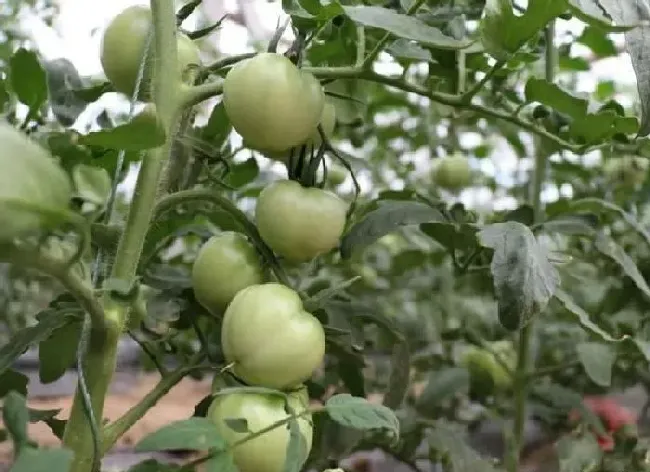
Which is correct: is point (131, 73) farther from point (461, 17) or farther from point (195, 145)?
point (461, 17)

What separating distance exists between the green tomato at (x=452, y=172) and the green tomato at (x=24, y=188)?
789mm

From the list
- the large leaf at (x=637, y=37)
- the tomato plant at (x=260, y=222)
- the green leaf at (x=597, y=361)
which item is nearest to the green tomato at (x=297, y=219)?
the tomato plant at (x=260, y=222)

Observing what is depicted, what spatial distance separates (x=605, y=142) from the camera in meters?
0.65

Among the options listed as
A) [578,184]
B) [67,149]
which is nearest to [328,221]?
[67,149]

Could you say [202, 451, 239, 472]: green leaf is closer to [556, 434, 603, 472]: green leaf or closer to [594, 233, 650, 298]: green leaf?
[594, 233, 650, 298]: green leaf

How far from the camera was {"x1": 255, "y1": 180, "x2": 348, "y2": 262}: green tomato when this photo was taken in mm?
542

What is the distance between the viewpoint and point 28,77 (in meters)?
0.58

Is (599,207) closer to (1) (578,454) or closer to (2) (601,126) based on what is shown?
(2) (601,126)

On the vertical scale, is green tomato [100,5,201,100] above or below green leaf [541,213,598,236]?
above

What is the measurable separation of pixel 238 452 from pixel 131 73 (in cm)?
27

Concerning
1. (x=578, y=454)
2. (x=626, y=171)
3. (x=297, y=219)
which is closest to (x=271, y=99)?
(x=297, y=219)

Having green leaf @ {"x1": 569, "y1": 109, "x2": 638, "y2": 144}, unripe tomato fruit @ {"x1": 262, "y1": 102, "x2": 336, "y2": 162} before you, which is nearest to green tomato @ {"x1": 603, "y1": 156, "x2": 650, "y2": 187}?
green leaf @ {"x1": 569, "y1": 109, "x2": 638, "y2": 144}

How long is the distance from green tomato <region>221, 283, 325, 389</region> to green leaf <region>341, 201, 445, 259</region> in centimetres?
11

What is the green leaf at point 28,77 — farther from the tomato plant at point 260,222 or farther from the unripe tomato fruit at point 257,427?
the unripe tomato fruit at point 257,427
